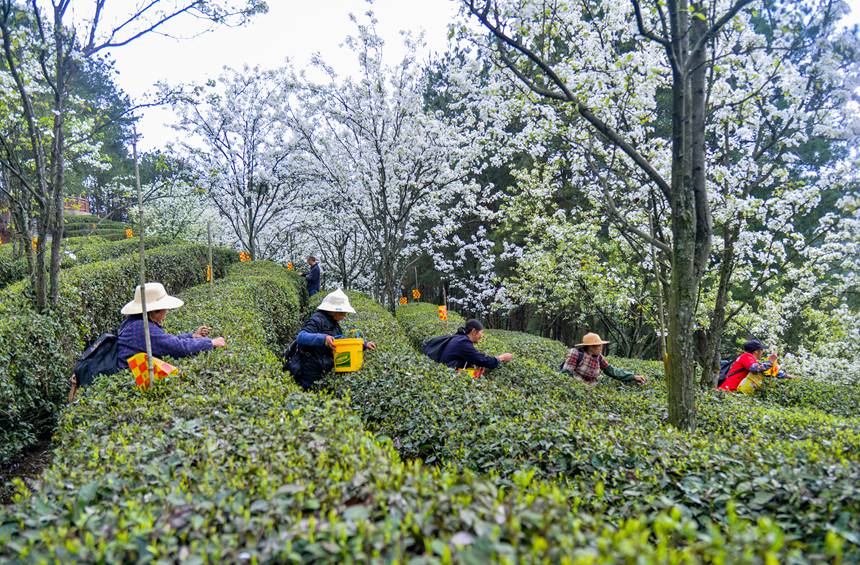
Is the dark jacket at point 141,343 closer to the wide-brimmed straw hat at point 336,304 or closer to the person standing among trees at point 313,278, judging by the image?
the wide-brimmed straw hat at point 336,304

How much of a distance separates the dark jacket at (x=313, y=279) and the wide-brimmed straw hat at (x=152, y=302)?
12.8 m

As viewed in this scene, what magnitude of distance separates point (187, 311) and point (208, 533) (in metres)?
6.54

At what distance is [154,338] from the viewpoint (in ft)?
14.9

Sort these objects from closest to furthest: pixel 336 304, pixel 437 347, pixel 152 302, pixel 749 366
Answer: pixel 152 302 → pixel 336 304 → pixel 437 347 → pixel 749 366

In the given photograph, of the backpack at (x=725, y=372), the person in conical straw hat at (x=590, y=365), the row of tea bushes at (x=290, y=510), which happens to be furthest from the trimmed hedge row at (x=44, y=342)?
the backpack at (x=725, y=372)

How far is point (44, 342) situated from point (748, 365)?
33.8 feet

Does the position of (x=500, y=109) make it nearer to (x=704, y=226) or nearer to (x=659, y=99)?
(x=704, y=226)

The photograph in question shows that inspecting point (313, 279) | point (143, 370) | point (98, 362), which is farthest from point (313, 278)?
point (143, 370)

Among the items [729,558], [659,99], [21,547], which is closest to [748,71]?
[729,558]

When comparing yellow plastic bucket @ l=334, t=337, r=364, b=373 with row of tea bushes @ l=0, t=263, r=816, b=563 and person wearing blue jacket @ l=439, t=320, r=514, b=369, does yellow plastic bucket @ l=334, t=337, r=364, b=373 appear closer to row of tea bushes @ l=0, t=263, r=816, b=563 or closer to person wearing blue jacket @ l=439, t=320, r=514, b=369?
person wearing blue jacket @ l=439, t=320, r=514, b=369

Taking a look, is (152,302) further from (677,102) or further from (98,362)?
(677,102)

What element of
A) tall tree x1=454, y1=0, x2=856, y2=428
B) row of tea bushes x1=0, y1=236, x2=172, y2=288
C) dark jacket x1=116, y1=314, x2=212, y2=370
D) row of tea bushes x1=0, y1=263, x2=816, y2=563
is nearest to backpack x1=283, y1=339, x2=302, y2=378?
dark jacket x1=116, y1=314, x2=212, y2=370

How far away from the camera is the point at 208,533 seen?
1.79 m

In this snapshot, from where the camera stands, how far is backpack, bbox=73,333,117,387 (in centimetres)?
451
